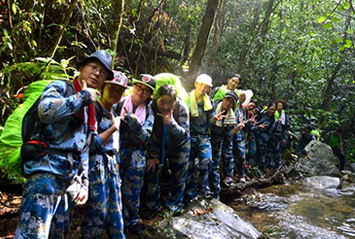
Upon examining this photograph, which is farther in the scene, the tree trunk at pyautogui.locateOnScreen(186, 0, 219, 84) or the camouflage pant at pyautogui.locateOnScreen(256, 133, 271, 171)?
the camouflage pant at pyautogui.locateOnScreen(256, 133, 271, 171)

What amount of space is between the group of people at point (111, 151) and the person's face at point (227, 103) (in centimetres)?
2

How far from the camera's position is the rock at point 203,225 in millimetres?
4207

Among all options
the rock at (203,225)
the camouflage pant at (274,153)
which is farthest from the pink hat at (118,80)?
the camouflage pant at (274,153)

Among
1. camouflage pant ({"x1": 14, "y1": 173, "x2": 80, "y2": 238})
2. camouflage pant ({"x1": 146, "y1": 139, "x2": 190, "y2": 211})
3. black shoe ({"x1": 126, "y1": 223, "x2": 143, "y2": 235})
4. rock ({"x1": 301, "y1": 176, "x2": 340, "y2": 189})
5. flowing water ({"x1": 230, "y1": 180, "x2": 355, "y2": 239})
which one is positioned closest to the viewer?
camouflage pant ({"x1": 14, "y1": 173, "x2": 80, "y2": 238})

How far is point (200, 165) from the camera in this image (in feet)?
17.8

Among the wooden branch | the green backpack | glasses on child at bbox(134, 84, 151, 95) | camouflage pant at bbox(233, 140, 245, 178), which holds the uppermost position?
the wooden branch

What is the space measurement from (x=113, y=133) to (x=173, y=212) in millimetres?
2081

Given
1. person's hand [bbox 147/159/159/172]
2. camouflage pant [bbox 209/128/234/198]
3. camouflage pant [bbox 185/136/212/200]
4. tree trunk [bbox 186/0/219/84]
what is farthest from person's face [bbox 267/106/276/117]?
person's hand [bbox 147/159/159/172]

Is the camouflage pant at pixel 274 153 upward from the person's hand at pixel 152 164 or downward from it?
downward

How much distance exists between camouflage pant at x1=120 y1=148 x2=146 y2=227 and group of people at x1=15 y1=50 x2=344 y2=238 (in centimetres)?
1

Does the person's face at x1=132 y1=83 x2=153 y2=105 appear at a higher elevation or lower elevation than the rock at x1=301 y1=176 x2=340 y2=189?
higher

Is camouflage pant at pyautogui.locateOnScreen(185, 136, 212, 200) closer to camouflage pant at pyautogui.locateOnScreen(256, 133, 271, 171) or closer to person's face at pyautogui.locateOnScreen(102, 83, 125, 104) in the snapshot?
person's face at pyautogui.locateOnScreen(102, 83, 125, 104)

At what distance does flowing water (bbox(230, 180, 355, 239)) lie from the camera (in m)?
5.88

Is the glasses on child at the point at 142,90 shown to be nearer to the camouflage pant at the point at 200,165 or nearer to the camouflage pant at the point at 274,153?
the camouflage pant at the point at 200,165
